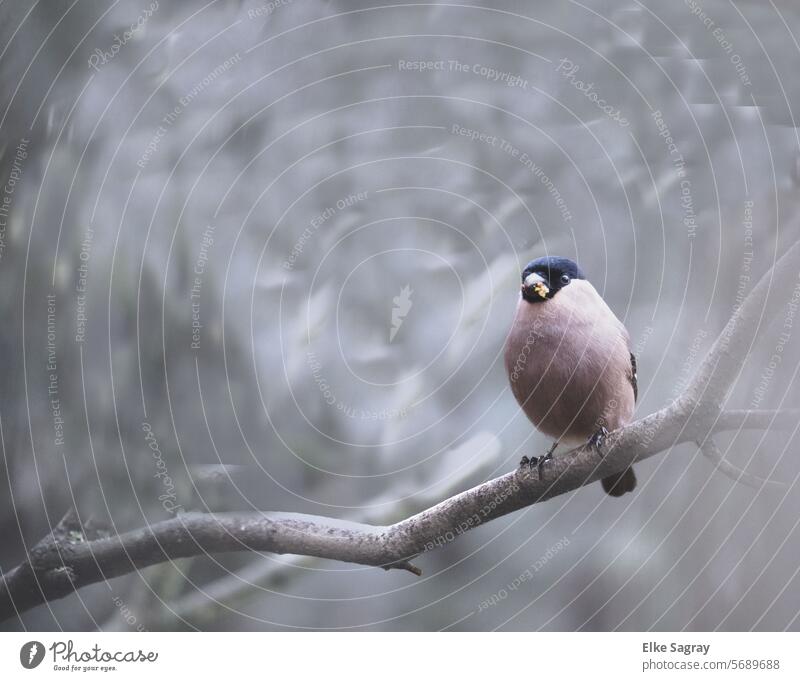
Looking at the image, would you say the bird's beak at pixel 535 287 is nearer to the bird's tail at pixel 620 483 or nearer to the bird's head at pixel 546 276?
the bird's head at pixel 546 276

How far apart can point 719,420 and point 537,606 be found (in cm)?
28

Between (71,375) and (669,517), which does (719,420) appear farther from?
(71,375)

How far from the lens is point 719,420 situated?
815 mm

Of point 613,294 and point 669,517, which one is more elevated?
point 613,294

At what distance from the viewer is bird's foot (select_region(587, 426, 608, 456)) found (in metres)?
0.79
